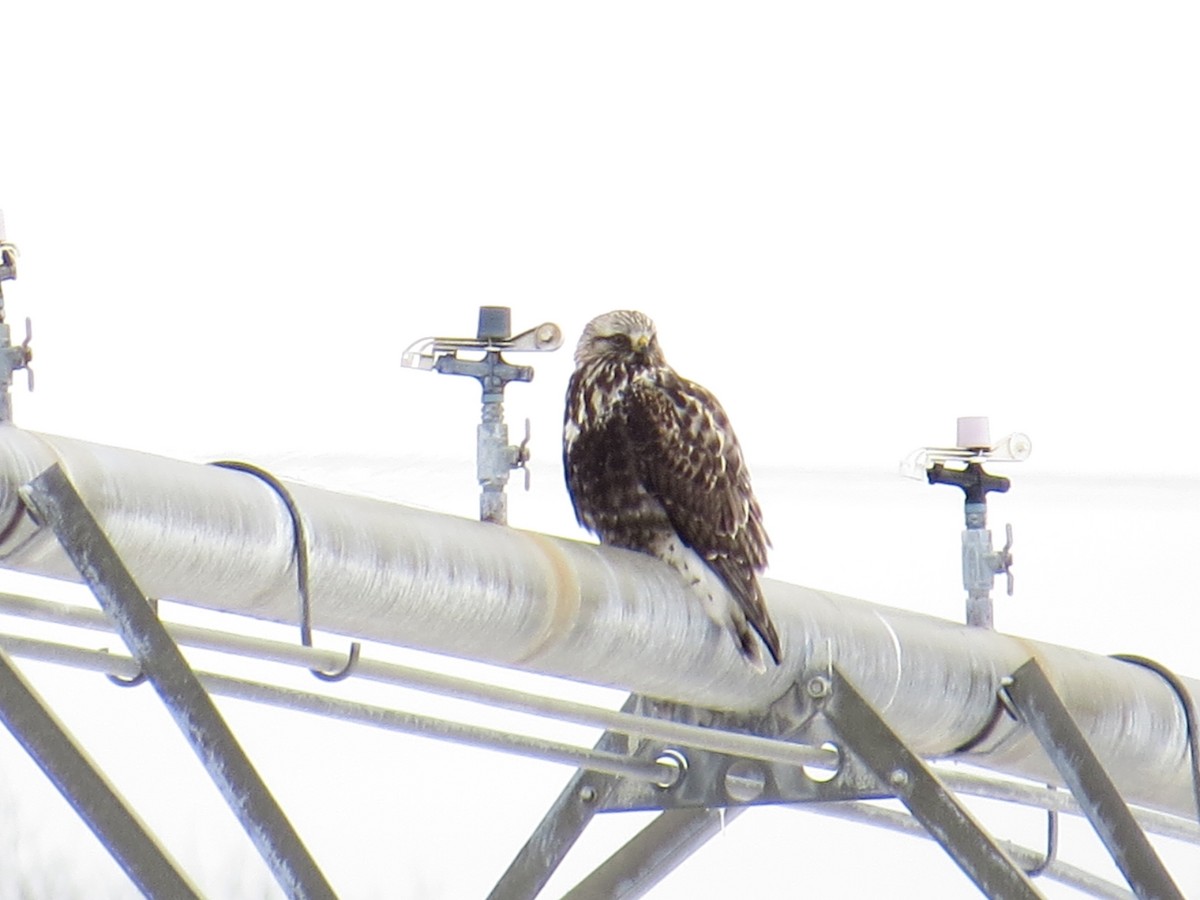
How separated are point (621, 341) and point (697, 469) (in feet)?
1.13

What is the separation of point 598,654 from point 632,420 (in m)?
0.74

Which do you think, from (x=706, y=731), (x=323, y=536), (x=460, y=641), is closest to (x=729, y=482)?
(x=706, y=731)

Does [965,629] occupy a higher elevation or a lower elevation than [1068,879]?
higher

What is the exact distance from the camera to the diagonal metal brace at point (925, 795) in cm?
245

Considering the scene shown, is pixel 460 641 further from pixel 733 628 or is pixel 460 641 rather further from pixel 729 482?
pixel 729 482

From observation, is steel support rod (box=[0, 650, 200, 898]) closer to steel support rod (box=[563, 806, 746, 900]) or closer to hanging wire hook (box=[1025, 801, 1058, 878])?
steel support rod (box=[563, 806, 746, 900])

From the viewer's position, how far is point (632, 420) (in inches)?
120

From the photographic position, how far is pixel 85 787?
1709 millimetres

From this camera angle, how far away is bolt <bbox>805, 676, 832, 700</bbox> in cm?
258

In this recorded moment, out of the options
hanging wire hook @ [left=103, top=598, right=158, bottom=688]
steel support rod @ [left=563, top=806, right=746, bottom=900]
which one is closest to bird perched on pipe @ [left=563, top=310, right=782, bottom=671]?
steel support rod @ [left=563, top=806, right=746, bottom=900]

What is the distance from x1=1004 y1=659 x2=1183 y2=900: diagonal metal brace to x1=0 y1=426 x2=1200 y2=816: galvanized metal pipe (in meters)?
0.06

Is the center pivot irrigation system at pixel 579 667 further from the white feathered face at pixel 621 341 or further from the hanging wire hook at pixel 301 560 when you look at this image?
the white feathered face at pixel 621 341

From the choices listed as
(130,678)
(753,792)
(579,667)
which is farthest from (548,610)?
(753,792)

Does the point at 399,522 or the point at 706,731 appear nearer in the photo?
the point at 399,522
